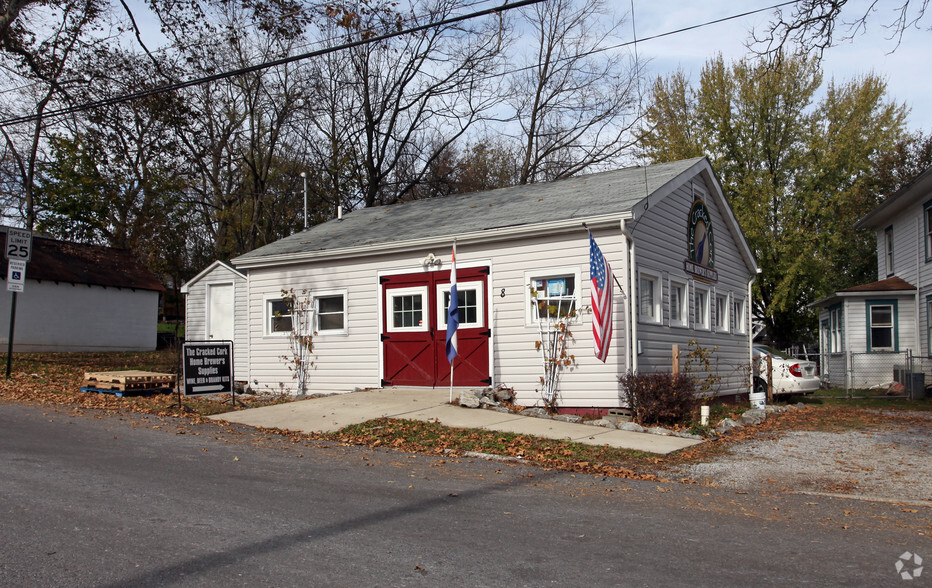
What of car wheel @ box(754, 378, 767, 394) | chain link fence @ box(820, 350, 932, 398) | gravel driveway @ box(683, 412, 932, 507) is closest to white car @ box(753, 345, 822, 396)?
car wheel @ box(754, 378, 767, 394)

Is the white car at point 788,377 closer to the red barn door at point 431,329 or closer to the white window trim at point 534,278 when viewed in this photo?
the white window trim at point 534,278

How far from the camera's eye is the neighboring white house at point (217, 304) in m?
20.8

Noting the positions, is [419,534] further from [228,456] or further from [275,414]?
[275,414]

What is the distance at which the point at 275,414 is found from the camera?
41.9 feet

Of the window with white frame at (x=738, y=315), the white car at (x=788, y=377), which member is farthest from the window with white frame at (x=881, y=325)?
the window with white frame at (x=738, y=315)

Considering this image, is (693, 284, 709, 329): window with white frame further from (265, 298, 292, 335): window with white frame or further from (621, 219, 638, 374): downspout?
(265, 298, 292, 335): window with white frame

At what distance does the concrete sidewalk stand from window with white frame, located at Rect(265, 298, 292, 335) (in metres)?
3.44

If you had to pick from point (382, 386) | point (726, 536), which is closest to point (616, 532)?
point (726, 536)

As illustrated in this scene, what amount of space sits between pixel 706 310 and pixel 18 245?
1585cm

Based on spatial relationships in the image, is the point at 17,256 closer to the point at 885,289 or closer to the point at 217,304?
the point at 217,304

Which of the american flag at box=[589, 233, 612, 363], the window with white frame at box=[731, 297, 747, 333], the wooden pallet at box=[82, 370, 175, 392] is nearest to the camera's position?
the american flag at box=[589, 233, 612, 363]

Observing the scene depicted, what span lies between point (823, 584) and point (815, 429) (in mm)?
9425

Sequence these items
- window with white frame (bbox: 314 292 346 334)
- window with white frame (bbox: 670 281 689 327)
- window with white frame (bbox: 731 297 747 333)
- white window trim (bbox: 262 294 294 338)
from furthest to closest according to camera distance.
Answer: window with white frame (bbox: 731 297 747 333), white window trim (bbox: 262 294 294 338), window with white frame (bbox: 314 292 346 334), window with white frame (bbox: 670 281 689 327)

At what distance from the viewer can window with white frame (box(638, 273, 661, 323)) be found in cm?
1380
